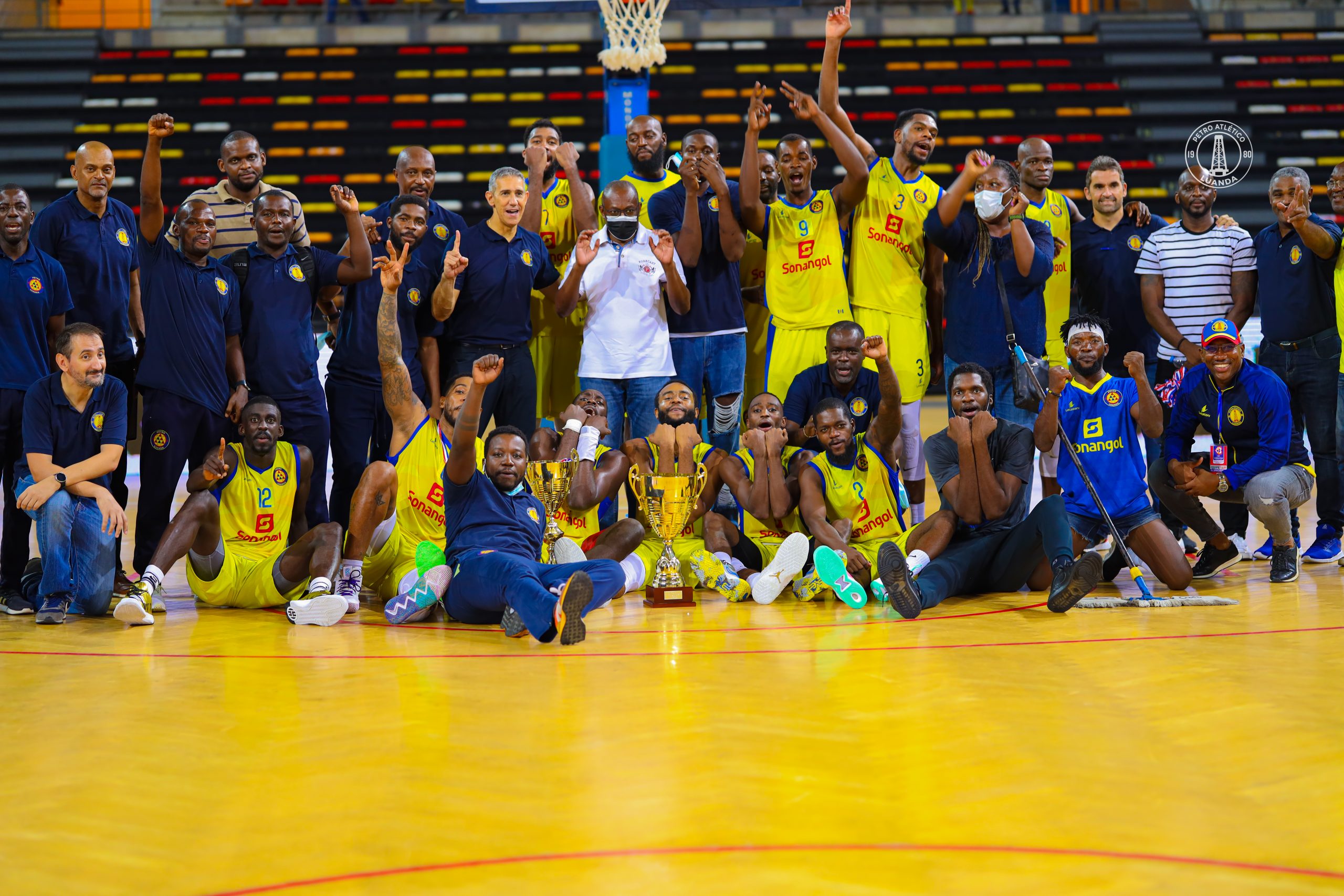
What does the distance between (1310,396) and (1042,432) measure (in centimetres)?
180

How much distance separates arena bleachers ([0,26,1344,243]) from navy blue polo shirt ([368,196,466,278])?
1051 cm

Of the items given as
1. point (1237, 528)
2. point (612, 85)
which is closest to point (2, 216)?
point (612, 85)

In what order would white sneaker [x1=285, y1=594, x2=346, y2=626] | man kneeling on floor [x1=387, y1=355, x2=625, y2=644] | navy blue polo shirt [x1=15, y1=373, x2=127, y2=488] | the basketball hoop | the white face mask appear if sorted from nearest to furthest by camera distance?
man kneeling on floor [x1=387, y1=355, x2=625, y2=644]
white sneaker [x1=285, y1=594, x2=346, y2=626]
navy blue polo shirt [x1=15, y1=373, x2=127, y2=488]
the white face mask
the basketball hoop

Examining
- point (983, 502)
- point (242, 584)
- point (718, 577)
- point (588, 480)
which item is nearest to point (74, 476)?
point (242, 584)

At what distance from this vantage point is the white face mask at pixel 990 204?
21.5ft

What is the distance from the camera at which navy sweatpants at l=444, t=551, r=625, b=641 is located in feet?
15.4

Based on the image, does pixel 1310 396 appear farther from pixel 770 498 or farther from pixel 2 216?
pixel 2 216

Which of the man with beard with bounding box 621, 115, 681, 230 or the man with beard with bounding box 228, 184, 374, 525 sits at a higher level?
the man with beard with bounding box 621, 115, 681, 230

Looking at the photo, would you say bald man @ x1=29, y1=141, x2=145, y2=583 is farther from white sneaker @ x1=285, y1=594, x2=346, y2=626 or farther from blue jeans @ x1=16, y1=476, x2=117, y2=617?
white sneaker @ x1=285, y1=594, x2=346, y2=626

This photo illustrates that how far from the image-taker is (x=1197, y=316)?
22.8ft

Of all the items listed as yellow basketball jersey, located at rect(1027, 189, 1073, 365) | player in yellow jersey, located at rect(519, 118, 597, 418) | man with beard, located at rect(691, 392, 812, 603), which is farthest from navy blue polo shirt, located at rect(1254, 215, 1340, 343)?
player in yellow jersey, located at rect(519, 118, 597, 418)

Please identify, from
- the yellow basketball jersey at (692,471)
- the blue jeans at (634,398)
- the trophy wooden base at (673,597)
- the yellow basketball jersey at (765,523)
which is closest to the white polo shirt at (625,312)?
the blue jeans at (634,398)

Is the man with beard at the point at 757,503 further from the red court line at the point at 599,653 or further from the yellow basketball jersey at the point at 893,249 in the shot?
the red court line at the point at 599,653

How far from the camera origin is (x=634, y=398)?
6762 mm
